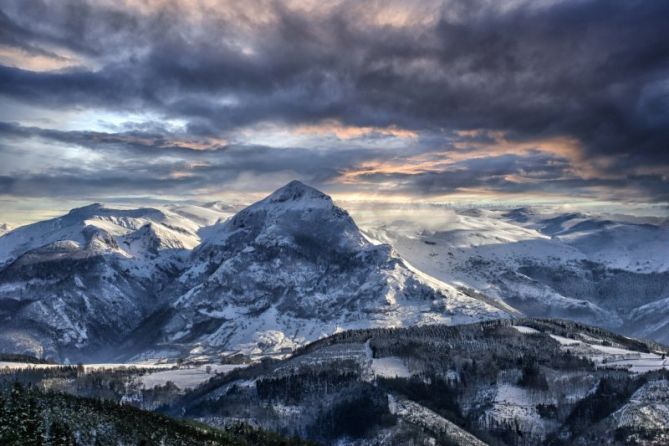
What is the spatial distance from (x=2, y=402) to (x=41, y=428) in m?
17.4

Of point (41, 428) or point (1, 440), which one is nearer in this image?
point (1, 440)

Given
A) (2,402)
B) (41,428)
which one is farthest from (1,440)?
(2,402)

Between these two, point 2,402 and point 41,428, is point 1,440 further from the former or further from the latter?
point 2,402

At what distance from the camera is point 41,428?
185375 millimetres

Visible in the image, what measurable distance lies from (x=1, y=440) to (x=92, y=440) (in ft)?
93.3

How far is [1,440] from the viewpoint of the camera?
170 metres

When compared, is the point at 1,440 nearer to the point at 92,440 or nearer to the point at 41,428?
the point at 41,428

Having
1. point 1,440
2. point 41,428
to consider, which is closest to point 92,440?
point 41,428

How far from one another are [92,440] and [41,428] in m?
14.1

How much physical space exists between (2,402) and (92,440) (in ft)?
78.8

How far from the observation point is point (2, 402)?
196m

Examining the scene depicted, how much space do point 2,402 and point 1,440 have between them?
2814cm

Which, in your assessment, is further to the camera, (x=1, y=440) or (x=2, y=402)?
(x=2, y=402)
